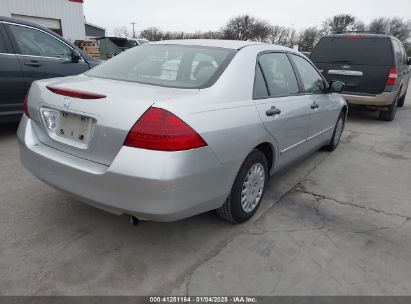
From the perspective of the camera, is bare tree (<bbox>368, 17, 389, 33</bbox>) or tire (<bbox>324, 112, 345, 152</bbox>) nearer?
tire (<bbox>324, 112, 345, 152</bbox>)

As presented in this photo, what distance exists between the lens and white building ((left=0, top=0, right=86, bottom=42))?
1752 centimetres

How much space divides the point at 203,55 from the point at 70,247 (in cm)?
190

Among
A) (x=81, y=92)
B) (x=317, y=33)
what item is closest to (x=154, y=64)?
(x=81, y=92)

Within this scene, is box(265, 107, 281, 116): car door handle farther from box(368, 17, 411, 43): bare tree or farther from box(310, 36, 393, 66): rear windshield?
box(368, 17, 411, 43): bare tree

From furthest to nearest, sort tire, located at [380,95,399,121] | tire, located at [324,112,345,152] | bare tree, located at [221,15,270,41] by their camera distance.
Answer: bare tree, located at [221,15,270,41], tire, located at [380,95,399,121], tire, located at [324,112,345,152]

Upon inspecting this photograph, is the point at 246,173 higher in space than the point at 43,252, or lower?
higher

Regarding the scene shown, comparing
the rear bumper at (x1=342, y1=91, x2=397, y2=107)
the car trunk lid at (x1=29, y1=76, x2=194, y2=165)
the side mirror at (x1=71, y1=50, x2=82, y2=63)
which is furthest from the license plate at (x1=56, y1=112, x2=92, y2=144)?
the rear bumper at (x1=342, y1=91, x2=397, y2=107)

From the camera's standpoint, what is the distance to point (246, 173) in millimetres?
2842

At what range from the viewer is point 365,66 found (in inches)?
294

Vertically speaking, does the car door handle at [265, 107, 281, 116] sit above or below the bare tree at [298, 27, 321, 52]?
above

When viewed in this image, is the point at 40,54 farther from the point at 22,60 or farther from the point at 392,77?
the point at 392,77

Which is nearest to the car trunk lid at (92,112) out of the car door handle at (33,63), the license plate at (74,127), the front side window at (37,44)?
the license plate at (74,127)

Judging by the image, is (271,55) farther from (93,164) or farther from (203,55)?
(93,164)

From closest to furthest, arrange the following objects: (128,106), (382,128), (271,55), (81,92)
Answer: (128,106), (81,92), (271,55), (382,128)
